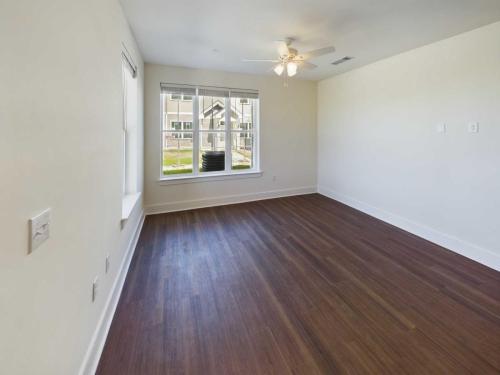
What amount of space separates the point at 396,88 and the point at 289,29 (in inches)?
79.7

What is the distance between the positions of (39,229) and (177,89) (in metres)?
4.02

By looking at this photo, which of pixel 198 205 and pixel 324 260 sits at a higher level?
pixel 198 205

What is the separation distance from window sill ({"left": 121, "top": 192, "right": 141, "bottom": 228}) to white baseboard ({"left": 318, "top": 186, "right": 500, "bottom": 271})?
3847 mm

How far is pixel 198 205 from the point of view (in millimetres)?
4789

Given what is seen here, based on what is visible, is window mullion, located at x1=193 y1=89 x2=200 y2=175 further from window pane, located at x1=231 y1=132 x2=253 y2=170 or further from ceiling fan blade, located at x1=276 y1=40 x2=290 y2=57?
ceiling fan blade, located at x1=276 y1=40 x2=290 y2=57

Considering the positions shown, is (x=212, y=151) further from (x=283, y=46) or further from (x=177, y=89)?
(x=283, y=46)

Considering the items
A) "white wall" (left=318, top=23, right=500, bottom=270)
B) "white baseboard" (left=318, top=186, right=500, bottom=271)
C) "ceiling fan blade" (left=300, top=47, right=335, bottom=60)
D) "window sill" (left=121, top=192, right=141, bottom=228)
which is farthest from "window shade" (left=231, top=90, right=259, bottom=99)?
"white baseboard" (left=318, top=186, right=500, bottom=271)

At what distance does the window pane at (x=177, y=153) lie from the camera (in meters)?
4.56

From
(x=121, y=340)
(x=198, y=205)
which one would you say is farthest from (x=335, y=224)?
(x=121, y=340)

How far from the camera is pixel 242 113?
5.11 m

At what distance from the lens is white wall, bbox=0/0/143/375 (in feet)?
2.46

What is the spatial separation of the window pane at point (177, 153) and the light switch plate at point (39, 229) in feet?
12.2

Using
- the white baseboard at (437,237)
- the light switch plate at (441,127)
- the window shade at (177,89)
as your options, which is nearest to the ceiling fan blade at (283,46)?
the window shade at (177,89)

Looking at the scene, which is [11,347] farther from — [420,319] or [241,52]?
[241,52]
